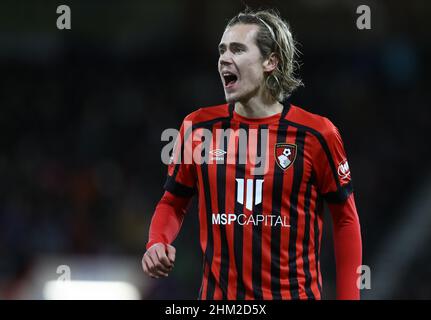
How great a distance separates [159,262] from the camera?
3.68 m

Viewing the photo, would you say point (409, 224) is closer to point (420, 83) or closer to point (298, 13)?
point (420, 83)

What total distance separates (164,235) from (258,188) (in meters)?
0.52

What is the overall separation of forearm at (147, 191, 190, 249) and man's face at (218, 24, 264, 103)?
0.58 m

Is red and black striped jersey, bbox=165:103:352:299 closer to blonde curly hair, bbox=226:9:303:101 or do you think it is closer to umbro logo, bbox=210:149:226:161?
umbro logo, bbox=210:149:226:161

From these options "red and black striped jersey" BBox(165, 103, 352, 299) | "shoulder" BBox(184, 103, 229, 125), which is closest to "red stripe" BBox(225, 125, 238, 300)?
"red and black striped jersey" BBox(165, 103, 352, 299)

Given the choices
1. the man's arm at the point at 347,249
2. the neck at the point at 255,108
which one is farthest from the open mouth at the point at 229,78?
the man's arm at the point at 347,249

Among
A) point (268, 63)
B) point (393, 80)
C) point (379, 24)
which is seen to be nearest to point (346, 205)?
point (268, 63)

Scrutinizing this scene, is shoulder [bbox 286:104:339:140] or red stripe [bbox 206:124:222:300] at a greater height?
shoulder [bbox 286:104:339:140]

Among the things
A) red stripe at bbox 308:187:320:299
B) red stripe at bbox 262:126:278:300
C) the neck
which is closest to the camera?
red stripe at bbox 262:126:278:300

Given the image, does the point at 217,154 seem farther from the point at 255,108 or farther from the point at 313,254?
the point at 313,254

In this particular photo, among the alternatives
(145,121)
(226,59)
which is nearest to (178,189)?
(226,59)

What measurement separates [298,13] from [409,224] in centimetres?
476

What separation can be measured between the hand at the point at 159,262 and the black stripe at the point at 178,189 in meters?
0.43

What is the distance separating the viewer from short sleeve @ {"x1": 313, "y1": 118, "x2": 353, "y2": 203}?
3.94 meters
